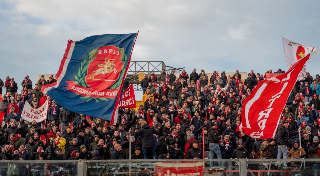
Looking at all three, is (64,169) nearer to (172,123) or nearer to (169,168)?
(169,168)

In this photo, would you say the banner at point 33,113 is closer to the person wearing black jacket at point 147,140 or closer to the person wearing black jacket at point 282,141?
the person wearing black jacket at point 147,140

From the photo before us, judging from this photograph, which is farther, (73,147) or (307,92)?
(307,92)

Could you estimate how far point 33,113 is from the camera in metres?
26.1

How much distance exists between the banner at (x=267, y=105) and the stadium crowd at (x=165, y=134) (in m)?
4.87

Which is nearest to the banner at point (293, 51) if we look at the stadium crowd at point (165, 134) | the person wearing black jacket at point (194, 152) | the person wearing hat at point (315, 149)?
the stadium crowd at point (165, 134)

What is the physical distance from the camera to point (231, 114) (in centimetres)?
2508

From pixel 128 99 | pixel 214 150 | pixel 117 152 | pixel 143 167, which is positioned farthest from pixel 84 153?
pixel 143 167

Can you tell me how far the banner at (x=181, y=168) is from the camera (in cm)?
1252

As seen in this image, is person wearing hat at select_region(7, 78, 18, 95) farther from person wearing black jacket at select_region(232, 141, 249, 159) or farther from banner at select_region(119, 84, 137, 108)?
person wearing black jacket at select_region(232, 141, 249, 159)

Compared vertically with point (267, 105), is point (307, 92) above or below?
above

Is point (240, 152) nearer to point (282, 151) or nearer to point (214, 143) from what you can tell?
point (214, 143)

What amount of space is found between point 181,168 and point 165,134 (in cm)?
892

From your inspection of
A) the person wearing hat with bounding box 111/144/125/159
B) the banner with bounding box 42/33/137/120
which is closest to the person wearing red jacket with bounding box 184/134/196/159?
the person wearing hat with bounding box 111/144/125/159

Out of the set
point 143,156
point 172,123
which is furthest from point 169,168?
point 172,123
